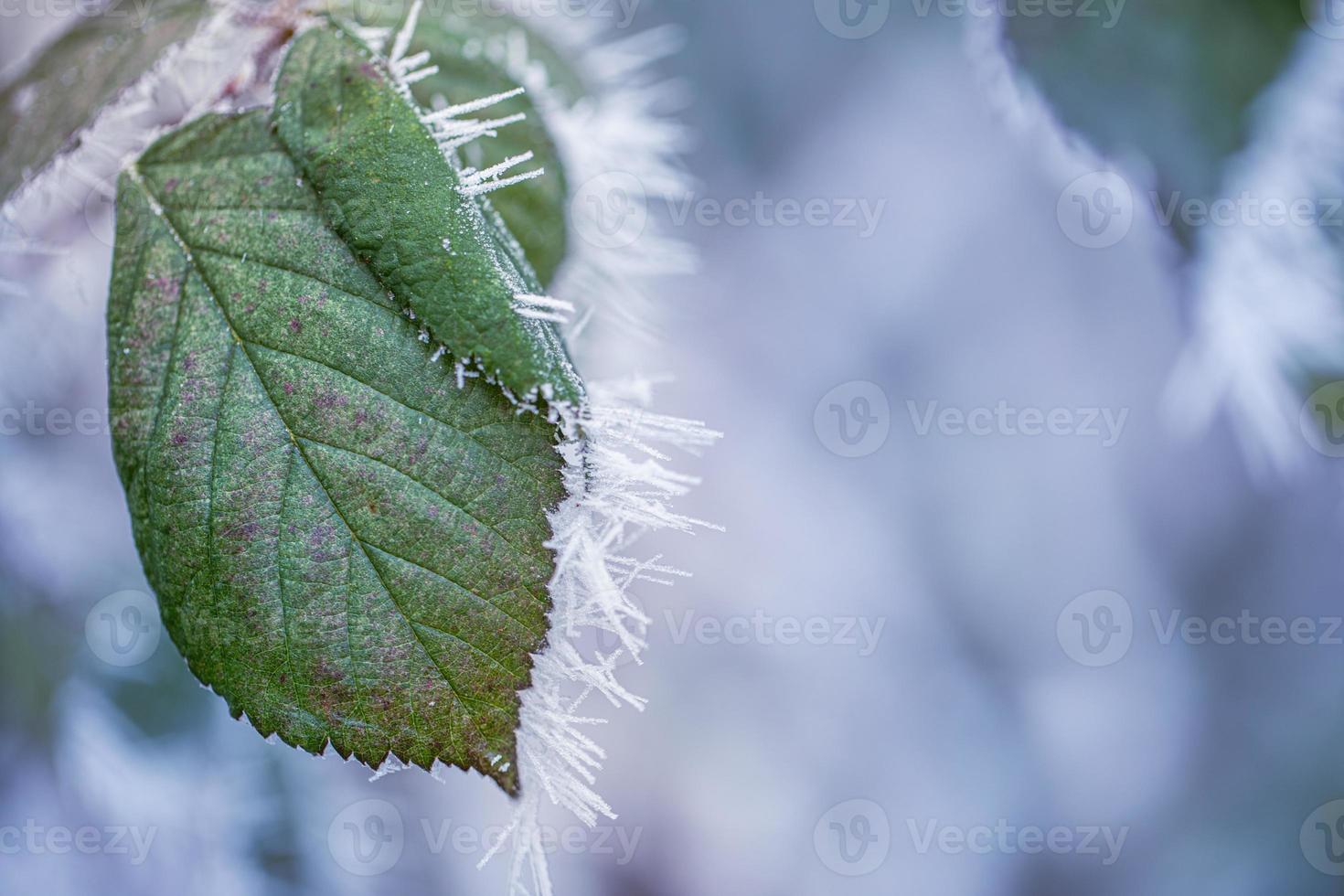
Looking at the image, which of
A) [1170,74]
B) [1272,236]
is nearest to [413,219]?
[1170,74]

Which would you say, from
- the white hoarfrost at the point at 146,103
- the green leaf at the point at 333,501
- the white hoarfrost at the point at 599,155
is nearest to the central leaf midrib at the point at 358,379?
the green leaf at the point at 333,501

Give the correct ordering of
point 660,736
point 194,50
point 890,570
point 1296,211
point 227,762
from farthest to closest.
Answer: point 890,570 < point 660,736 < point 227,762 < point 1296,211 < point 194,50

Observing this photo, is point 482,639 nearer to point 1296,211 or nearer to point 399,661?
point 399,661

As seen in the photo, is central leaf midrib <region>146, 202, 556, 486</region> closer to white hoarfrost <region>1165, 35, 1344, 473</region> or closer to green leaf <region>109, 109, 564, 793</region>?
green leaf <region>109, 109, 564, 793</region>

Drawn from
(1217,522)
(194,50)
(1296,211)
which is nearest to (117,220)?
(194,50)

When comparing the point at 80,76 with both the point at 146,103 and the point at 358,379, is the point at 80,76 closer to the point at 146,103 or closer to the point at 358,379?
the point at 146,103
